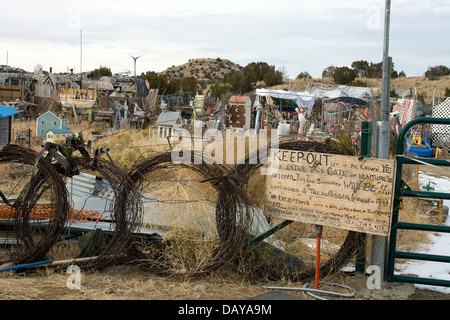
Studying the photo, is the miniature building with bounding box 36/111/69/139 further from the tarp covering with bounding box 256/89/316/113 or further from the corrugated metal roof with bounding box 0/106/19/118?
the tarp covering with bounding box 256/89/316/113

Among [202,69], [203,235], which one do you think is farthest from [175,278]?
[202,69]

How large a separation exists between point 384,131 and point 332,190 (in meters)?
0.95

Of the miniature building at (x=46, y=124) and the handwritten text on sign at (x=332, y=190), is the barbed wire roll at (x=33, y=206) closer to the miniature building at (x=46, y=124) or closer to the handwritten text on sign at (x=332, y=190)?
the handwritten text on sign at (x=332, y=190)

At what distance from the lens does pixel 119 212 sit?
18.7ft

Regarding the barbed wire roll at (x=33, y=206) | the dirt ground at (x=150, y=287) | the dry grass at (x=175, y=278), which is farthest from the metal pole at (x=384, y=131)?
the barbed wire roll at (x=33, y=206)

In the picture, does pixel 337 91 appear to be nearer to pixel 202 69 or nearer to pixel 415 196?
pixel 415 196

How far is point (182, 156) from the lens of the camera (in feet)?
19.1

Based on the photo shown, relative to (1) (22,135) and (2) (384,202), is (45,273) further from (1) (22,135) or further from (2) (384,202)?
(1) (22,135)

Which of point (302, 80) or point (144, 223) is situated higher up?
point (302, 80)

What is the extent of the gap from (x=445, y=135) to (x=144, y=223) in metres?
17.4

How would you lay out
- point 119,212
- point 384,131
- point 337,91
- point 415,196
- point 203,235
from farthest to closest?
point 337,91 → point 203,235 → point 119,212 → point 384,131 → point 415,196

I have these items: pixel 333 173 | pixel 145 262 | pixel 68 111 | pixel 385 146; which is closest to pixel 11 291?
pixel 145 262

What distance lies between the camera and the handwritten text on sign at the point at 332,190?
4988 mm

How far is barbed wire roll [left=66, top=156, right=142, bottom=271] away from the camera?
18.4 feet
